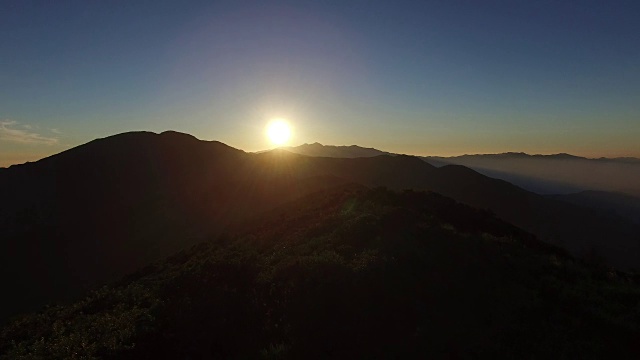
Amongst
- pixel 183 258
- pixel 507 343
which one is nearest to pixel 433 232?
pixel 507 343

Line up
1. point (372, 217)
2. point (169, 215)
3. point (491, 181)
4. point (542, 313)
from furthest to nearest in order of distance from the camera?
point (491, 181) → point (169, 215) → point (372, 217) → point (542, 313)

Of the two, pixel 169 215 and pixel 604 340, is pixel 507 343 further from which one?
pixel 169 215

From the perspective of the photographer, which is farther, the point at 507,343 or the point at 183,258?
the point at 183,258

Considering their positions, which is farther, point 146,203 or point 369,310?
point 146,203

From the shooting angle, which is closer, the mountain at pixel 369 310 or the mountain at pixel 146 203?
the mountain at pixel 369 310
